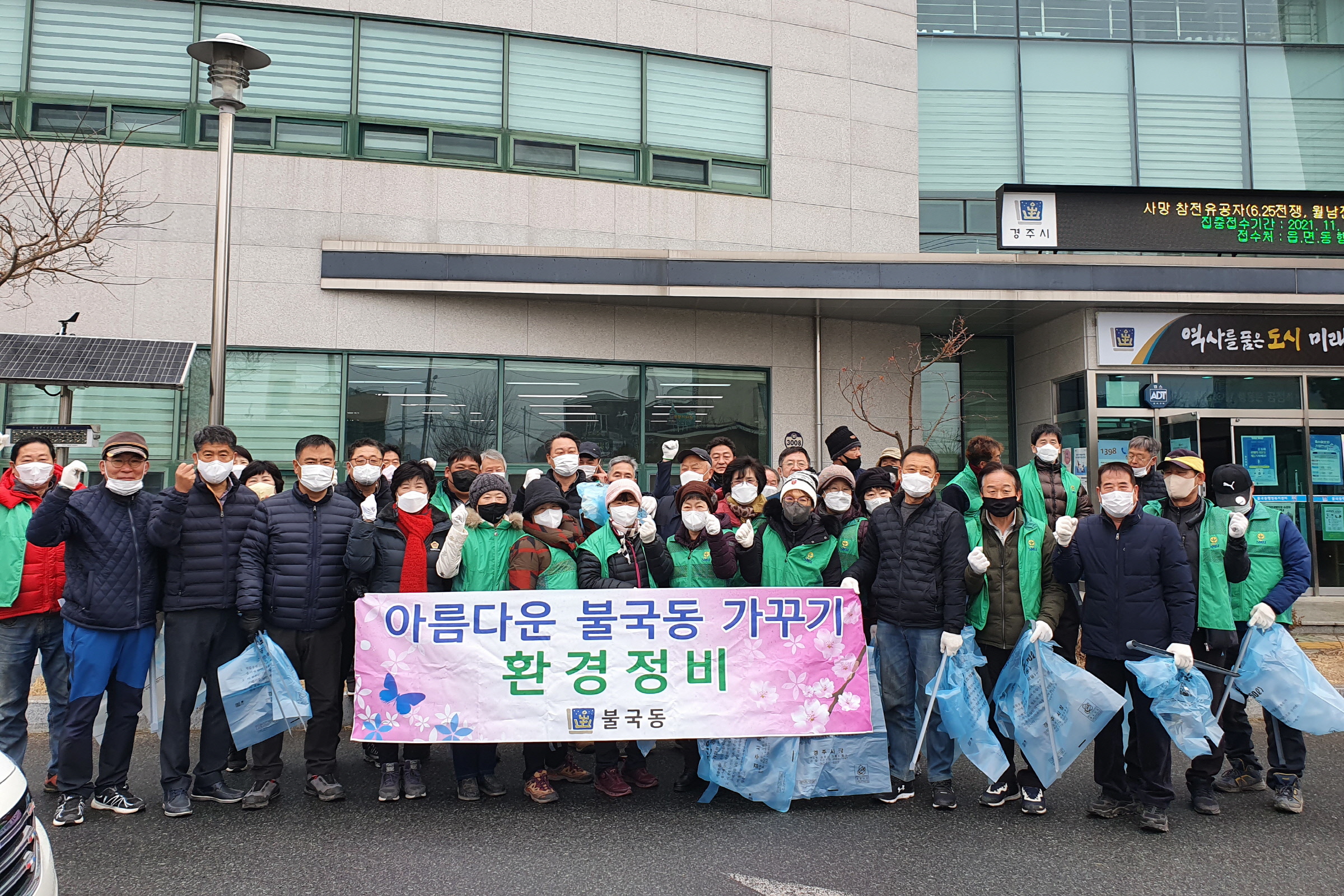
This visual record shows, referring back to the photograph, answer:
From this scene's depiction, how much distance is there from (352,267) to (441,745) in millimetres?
6402

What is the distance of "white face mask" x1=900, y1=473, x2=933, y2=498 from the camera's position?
551 centimetres

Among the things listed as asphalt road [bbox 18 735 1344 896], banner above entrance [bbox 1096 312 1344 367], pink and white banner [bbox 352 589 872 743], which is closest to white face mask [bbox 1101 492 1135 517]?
pink and white banner [bbox 352 589 872 743]

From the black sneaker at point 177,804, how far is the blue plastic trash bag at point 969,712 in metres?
4.12

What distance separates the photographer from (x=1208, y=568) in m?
5.57

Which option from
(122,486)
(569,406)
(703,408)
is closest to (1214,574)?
(122,486)

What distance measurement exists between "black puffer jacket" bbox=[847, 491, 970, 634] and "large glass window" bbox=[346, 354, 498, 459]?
6786 mm

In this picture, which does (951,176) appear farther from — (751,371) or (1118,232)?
(751,371)

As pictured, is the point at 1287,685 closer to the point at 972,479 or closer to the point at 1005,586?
the point at 1005,586

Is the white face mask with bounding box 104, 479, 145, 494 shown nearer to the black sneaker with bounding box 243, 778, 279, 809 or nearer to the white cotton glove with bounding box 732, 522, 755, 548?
the black sneaker with bounding box 243, 778, 279, 809

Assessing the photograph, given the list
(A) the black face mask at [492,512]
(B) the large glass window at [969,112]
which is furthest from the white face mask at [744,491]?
(B) the large glass window at [969,112]

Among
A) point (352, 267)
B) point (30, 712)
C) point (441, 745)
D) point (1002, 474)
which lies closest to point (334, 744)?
point (441, 745)

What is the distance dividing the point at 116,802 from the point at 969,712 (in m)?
4.66

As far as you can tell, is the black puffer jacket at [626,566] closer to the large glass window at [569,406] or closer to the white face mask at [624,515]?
the white face mask at [624,515]

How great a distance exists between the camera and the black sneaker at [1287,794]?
5.29 metres
